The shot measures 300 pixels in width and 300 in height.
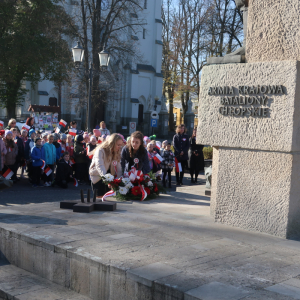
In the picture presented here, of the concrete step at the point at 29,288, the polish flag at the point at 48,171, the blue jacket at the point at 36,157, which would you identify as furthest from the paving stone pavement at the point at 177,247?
the polish flag at the point at 48,171

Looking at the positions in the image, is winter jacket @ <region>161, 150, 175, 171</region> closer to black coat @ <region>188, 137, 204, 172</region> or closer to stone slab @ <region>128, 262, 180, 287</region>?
black coat @ <region>188, 137, 204, 172</region>

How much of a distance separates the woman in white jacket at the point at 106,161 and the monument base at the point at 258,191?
246 cm

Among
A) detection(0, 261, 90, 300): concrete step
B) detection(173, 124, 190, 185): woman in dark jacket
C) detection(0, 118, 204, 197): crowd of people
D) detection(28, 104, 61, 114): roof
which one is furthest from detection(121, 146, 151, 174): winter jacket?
detection(28, 104, 61, 114): roof

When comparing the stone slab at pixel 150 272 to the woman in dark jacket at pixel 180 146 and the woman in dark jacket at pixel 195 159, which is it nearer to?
the woman in dark jacket at pixel 180 146

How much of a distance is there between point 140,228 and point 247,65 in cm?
263

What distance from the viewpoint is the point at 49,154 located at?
44.6 ft

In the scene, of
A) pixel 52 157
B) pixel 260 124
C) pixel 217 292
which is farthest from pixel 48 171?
pixel 217 292

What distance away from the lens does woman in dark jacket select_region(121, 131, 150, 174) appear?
28.2 ft

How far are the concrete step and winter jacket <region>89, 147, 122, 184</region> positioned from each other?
3.11m

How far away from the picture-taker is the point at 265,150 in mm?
5672

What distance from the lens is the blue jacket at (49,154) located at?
1356cm

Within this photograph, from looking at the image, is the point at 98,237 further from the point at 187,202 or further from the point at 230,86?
the point at 187,202

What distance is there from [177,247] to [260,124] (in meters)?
2.06

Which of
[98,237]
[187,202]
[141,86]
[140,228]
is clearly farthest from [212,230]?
[141,86]
